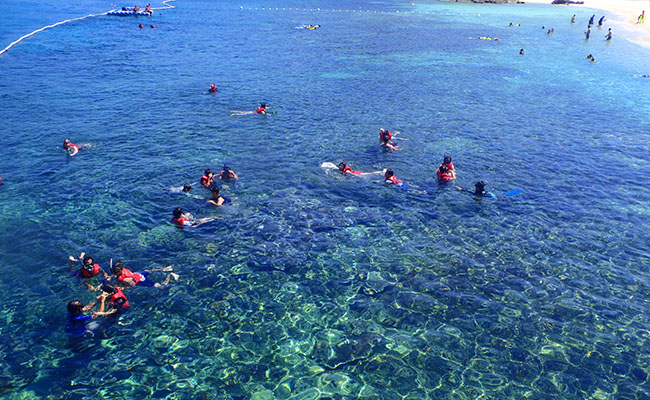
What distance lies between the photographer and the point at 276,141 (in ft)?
114

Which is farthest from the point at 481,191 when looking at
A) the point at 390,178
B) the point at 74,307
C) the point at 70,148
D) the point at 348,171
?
the point at 70,148

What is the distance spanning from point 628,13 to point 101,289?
177199 millimetres

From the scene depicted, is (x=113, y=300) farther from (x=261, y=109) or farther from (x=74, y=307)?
(x=261, y=109)

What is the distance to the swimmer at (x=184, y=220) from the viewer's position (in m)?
21.9

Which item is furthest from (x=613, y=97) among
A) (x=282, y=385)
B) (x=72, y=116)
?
(x=72, y=116)

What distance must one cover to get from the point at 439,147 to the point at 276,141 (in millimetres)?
13542

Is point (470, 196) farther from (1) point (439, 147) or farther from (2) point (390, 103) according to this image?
(2) point (390, 103)

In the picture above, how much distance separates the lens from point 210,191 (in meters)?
25.9

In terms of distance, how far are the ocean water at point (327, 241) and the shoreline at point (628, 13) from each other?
2334 inches

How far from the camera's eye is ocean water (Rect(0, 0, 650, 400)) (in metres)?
14.7

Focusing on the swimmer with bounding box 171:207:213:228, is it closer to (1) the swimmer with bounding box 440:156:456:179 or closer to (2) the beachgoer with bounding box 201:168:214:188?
(2) the beachgoer with bounding box 201:168:214:188

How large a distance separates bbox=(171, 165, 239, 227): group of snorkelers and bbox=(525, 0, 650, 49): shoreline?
9654 centimetres

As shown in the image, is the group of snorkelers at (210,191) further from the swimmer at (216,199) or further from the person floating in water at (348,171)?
the person floating in water at (348,171)

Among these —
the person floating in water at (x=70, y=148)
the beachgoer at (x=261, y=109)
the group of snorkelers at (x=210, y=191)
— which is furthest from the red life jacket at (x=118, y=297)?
the beachgoer at (x=261, y=109)
